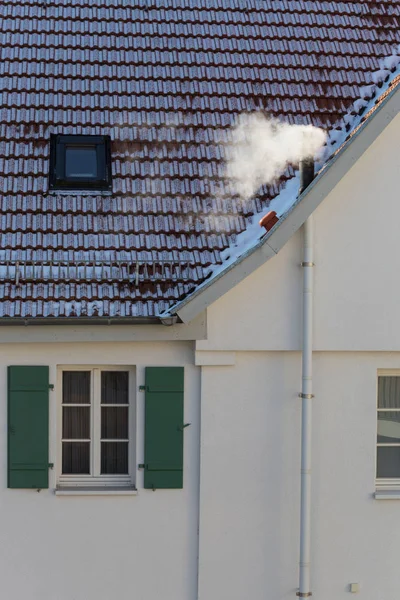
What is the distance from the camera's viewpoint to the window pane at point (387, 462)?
32.6 feet

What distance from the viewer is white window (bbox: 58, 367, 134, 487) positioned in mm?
9664

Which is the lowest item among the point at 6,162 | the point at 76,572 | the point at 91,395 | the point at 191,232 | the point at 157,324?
the point at 76,572

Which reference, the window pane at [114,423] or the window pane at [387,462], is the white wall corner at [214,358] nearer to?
the window pane at [114,423]

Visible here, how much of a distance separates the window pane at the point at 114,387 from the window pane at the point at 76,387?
6.0 inches

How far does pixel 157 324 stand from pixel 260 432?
1.46 meters

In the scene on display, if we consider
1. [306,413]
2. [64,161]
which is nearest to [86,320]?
[64,161]

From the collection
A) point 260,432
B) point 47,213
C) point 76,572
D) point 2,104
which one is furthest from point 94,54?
point 76,572

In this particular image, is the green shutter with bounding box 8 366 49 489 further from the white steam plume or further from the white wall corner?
the white steam plume

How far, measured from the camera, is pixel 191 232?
32.2 feet

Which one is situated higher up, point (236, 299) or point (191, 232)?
point (191, 232)

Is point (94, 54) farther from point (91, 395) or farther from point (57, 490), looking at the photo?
point (57, 490)

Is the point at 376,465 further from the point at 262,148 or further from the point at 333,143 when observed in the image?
the point at 262,148

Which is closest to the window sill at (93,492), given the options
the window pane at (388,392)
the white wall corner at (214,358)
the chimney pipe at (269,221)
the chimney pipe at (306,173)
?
the white wall corner at (214,358)

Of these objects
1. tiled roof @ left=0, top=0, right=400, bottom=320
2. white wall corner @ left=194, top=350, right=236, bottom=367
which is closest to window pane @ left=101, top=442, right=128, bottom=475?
white wall corner @ left=194, top=350, right=236, bottom=367
